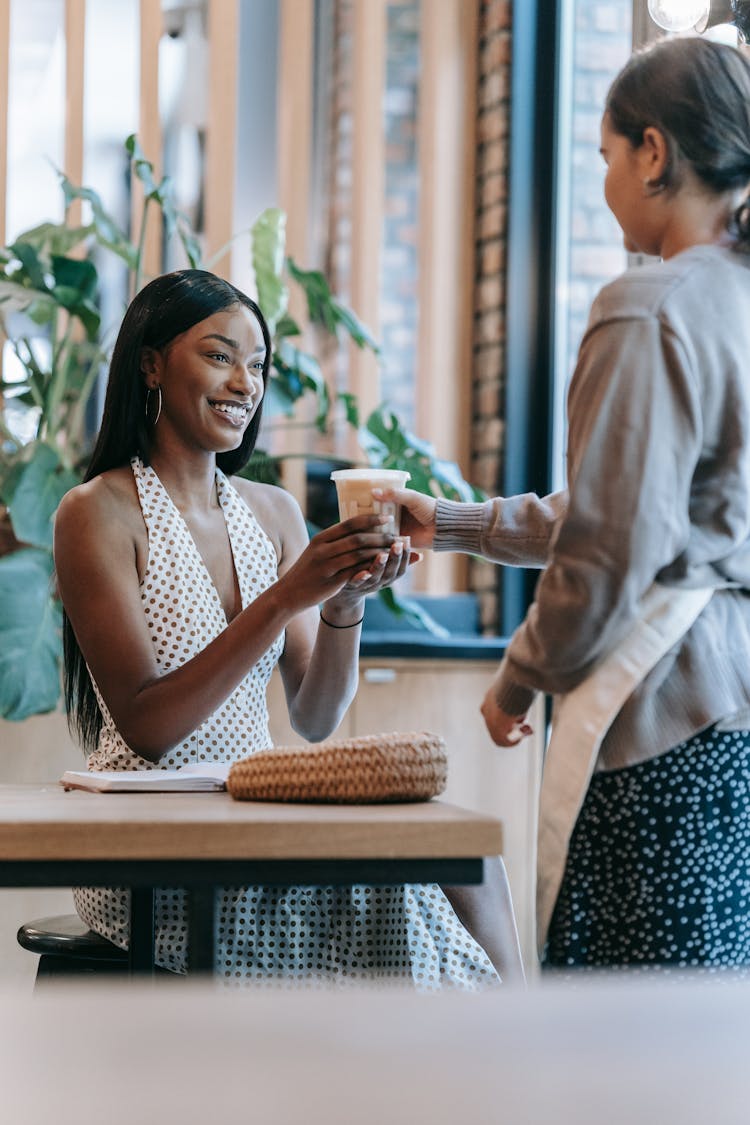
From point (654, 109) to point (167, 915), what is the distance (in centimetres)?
105

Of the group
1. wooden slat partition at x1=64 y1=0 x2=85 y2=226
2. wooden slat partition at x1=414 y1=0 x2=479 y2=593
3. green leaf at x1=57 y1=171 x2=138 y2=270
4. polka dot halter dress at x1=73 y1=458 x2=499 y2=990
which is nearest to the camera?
polka dot halter dress at x1=73 y1=458 x2=499 y2=990

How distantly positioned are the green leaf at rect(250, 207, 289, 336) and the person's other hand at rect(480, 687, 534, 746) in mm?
2217

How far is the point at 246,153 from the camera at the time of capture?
5129 millimetres

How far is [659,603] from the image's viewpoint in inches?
48.4

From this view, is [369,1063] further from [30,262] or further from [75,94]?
[75,94]

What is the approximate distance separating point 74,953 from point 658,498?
987 mm

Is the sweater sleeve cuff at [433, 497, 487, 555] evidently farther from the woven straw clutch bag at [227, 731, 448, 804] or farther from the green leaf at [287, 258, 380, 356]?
the green leaf at [287, 258, 380, 356]

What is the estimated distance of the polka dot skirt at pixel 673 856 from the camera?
123 cm

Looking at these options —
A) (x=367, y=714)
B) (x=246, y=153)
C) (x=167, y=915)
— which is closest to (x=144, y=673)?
(x=167, y=915)

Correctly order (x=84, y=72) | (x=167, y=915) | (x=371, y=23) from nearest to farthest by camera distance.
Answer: (x=167, y=915)
(x=84, y=72)
(x=371, y=23)

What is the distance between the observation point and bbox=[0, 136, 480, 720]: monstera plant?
3035 millimetres

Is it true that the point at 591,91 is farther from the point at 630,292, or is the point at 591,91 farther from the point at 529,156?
Answer: the point at 630,292

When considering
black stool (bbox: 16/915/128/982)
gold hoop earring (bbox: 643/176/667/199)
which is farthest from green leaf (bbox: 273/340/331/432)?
gold hoop earring (bbox: 643/176/667/199)

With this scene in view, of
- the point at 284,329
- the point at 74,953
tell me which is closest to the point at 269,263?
the point at 284,329
